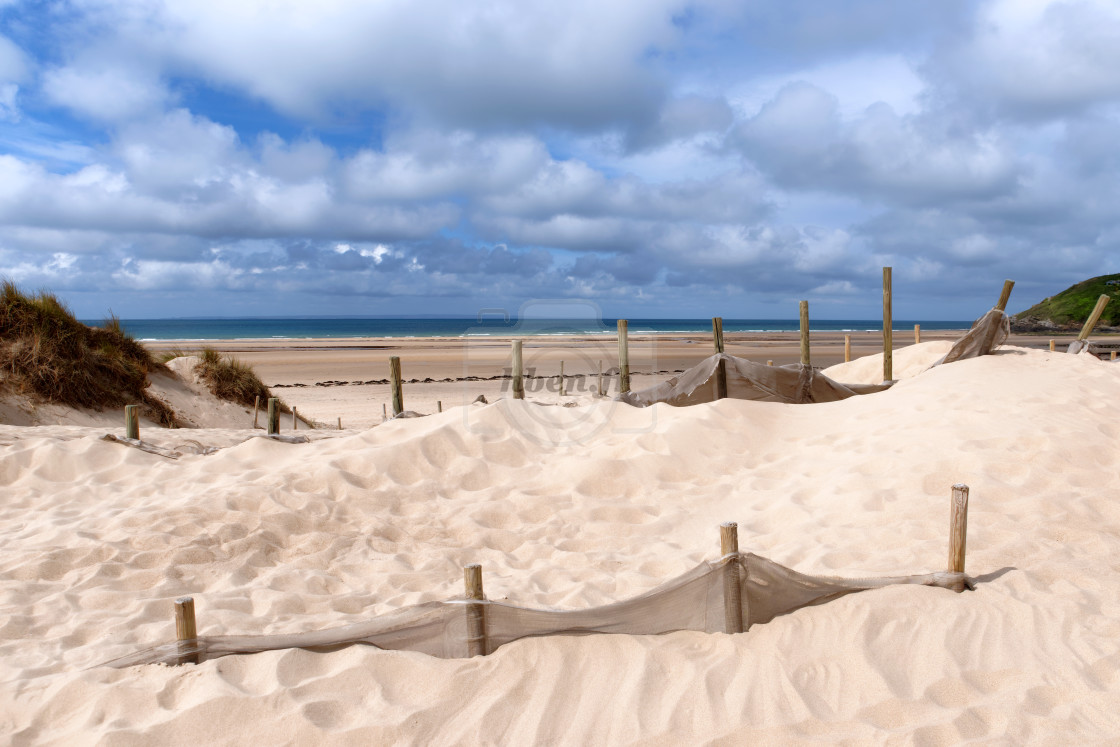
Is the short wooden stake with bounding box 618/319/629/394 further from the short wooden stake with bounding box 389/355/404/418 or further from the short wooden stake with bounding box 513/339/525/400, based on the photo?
the short wooden stake with bounding box 389/355/404/418

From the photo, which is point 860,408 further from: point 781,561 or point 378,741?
point 378,741

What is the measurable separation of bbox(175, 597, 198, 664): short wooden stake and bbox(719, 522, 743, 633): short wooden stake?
2.44 m

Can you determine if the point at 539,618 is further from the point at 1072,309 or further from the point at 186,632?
the point at 1072,309

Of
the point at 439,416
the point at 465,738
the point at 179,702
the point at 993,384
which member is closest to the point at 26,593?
the point at 179,702

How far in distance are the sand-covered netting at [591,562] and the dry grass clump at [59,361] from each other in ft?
9.40

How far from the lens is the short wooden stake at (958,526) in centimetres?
336

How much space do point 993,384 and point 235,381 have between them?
12.5 m

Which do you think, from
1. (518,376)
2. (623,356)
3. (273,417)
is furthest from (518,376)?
(273,417)

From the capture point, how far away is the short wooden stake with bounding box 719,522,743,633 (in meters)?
3.09

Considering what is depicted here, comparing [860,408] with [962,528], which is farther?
[860,408]

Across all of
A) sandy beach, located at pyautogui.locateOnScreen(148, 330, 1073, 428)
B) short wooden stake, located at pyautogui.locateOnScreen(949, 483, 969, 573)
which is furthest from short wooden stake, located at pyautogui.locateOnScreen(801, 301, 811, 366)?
short wooden stake, located at pyautogui.locateOnScreen(949, 483, 969, 573)

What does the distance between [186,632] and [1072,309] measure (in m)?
65.8

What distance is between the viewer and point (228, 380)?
1259cm

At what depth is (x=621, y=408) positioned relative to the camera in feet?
23.6
